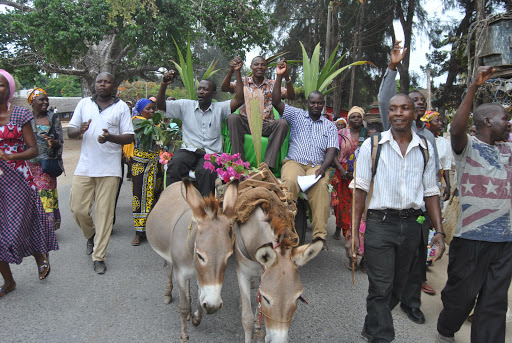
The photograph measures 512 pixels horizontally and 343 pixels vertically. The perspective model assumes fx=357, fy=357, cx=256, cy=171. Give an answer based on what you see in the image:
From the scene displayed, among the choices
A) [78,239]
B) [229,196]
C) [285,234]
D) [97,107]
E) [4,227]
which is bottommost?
[78,239]

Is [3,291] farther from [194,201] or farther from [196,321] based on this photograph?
[194,201]

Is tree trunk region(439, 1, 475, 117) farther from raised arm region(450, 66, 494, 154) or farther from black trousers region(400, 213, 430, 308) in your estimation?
raised arm region(450, 66, 494, 154)

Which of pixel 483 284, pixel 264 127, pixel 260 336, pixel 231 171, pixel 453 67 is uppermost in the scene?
pixel 453 67

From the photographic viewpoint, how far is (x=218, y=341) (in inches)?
132

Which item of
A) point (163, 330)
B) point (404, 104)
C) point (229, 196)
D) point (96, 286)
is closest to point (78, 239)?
point (96, 286)

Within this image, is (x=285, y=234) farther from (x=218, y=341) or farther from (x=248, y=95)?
(x=248, y=95)

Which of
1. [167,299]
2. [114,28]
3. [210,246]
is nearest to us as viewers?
[210,246]

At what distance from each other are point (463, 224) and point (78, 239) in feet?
18.3

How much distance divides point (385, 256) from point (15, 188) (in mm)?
3911

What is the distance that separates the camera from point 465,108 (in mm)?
2705

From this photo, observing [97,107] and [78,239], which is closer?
[97,107]

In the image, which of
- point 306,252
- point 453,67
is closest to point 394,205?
point 306,252

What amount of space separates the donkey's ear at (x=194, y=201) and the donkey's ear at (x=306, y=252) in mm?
758

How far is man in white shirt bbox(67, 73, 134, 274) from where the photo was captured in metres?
4.69
